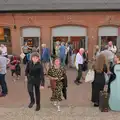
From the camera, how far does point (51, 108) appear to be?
21.0 feet

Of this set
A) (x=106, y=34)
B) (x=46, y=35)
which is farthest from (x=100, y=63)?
(x=106, y=34)

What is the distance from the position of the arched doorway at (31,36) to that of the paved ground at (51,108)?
20.1 ft

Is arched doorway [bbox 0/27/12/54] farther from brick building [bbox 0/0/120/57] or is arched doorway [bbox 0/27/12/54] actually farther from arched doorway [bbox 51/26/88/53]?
arched doorway [bbox 51/26/88/53]

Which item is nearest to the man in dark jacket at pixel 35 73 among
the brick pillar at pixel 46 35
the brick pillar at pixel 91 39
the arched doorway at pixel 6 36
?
the brick pillar at pixel 46 35

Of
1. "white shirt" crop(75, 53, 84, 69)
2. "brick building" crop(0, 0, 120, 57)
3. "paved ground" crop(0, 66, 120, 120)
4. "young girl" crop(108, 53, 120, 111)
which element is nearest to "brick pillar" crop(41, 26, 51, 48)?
"brick building" crop(0, 0, 120, 57)

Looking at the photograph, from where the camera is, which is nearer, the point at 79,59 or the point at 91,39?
the point at 79,59

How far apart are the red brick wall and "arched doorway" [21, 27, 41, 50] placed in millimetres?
309

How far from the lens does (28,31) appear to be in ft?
45.6

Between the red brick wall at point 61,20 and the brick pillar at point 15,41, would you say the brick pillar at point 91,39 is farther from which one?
the brick pillar at point 15,41

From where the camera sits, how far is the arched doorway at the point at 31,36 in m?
13.9

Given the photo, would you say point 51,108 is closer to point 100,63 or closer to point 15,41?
point 100,63

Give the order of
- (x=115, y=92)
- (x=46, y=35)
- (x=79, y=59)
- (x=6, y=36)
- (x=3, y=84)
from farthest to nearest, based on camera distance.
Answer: (x=6, y=36) < (x=46, y=35) < (x=79, y=59) < (x=3, y=84) < (x=115, y=92)

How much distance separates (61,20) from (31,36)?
224 centimetres
